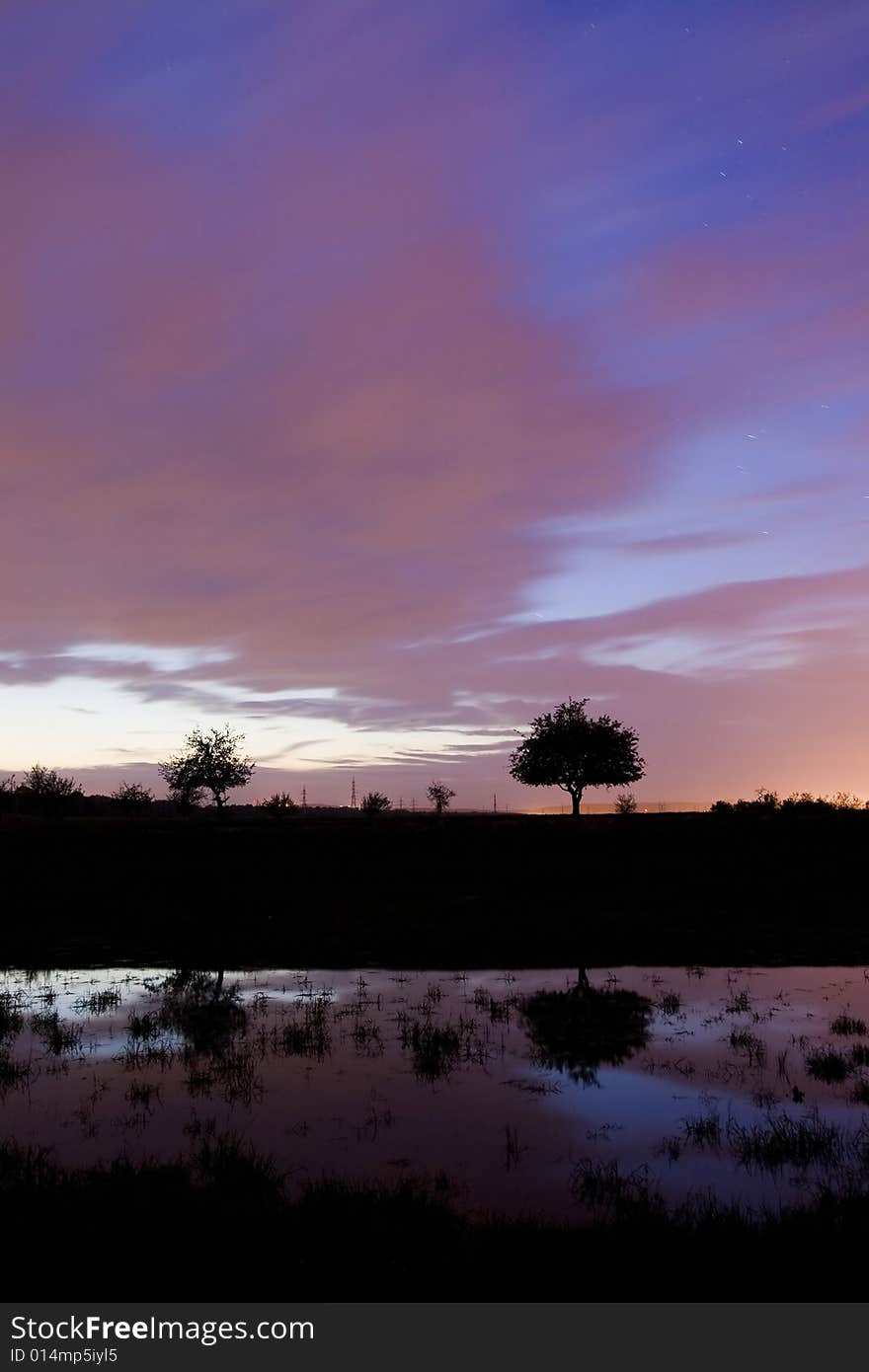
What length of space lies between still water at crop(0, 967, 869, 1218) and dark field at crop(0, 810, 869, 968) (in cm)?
671

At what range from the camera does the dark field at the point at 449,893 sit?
32781 mm

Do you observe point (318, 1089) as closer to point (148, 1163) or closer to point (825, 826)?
point (148, 1163)

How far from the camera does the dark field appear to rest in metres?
32.8

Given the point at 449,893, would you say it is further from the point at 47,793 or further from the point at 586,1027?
the point at 47,793

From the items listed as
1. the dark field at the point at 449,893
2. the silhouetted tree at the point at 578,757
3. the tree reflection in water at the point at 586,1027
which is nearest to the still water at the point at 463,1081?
the tree reflection in water at the point at 586,1027

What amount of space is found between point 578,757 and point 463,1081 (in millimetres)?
79149

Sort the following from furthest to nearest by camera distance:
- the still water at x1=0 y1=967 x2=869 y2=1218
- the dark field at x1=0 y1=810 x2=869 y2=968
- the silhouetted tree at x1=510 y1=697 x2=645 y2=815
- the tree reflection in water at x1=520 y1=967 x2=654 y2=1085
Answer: the silhouetted tree at x1=510 y1=697 x2=645 y2=815 → the dark field at x1=0 y1=810 x2=869 y2=968 → the tree reflection in water at x1=520 y1=967 x2=654 y2=1085 → the still water at x1=0 y1=967 x2=869 y2=1218

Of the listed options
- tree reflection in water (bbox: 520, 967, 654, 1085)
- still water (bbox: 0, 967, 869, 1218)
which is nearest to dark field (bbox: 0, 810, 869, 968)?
tree reflection in water (bbox: 520, 967, 654, 1085)

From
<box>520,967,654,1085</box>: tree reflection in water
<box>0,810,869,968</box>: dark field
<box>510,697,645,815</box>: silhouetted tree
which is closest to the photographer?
<box>520,967,654,1085</box>: tree reflection in water

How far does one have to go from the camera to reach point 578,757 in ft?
307

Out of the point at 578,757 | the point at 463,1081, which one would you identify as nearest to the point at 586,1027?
the point at 463,1081

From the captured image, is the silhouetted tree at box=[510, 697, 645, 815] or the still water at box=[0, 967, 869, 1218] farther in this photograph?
the silhouetted tree at box=[510, 697, 645, 815]

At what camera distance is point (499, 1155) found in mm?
Answer: 12008

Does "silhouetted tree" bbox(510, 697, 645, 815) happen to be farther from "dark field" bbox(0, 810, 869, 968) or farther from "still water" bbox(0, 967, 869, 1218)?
"still water" bbox(0, 967, 869, 1218)
